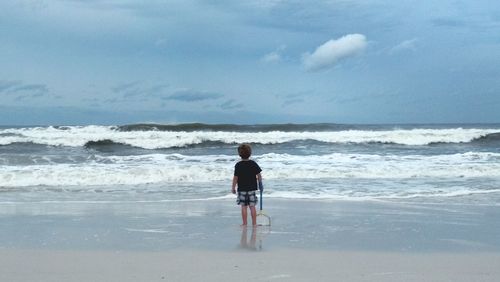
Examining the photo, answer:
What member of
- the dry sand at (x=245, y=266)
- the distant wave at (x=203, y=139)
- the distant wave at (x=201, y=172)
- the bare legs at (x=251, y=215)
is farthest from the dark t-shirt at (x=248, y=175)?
the distant wave at (x=203, y=139)

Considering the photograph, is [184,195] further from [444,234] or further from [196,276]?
[196,276]

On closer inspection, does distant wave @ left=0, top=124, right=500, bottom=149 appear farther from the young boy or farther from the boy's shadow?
the boy's shadow

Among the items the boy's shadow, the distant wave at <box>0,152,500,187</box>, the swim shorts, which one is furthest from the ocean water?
the boy's shadow

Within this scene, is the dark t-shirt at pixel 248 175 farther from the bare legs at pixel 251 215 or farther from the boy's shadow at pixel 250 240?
the boy's shadow at pixel 250 240

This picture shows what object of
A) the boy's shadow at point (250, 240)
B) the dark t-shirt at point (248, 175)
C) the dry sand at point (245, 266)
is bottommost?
the boy's shadow at point (250, 240)

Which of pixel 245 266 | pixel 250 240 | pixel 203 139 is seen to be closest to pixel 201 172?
pixel 250 240

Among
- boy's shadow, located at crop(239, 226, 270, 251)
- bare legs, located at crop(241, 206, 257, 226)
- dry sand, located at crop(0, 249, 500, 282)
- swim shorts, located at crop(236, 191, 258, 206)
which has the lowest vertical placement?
boy's shadow, located at crop(239, 226, 270, 251)

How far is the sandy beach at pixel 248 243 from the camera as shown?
17.9 feet

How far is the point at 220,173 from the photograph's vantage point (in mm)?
15570

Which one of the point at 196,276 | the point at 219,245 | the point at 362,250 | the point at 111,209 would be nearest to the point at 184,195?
the point at 111,209

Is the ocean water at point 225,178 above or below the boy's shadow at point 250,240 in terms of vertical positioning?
above

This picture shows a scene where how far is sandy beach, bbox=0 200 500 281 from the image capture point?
544cm

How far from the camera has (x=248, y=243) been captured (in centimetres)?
699

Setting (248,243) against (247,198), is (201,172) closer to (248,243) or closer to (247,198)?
(247,198)
